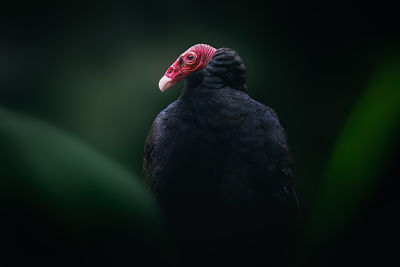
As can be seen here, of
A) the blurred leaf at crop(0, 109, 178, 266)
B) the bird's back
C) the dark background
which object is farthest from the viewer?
the bird's back

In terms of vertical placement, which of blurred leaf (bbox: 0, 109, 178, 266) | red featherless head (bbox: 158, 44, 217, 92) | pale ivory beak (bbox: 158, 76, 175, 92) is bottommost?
blurred leaf (bbox: 0, 109, 178, 266)

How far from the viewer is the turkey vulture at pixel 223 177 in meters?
1.59

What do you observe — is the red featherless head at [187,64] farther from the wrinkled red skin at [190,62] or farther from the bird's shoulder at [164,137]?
the bird's shoulder at [164,137]

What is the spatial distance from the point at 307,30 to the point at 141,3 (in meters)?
0.73

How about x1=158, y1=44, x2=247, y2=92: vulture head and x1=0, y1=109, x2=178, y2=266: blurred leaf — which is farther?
x1=158, y1=44, x2=247, y2=92: vulture head

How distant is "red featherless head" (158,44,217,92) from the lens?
1.64 m

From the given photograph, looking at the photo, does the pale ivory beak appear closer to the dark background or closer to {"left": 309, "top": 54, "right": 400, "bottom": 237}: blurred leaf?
the dark background

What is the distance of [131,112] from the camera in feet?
5.23

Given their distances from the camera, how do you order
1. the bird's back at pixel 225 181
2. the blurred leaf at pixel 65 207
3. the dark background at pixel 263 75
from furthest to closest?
the bird's back at pixel 225 181
the dark background at pixel 263 75
the blurred leaf at pixel 65 207

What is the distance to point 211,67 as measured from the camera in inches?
66.1

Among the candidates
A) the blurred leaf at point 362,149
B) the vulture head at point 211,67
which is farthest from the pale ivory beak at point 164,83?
the blurred leaf at point 362,149

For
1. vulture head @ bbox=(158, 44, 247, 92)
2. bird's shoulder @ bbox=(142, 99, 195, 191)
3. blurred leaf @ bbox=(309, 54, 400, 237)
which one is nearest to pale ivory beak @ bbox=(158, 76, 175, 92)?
vulture head @ bbox=(158, 44, 247, 92)

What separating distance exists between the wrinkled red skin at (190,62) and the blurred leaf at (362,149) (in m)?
0.72

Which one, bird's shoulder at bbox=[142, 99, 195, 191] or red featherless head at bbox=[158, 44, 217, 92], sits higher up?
red featherless head at bbox=[158, 44, 217, 92]
